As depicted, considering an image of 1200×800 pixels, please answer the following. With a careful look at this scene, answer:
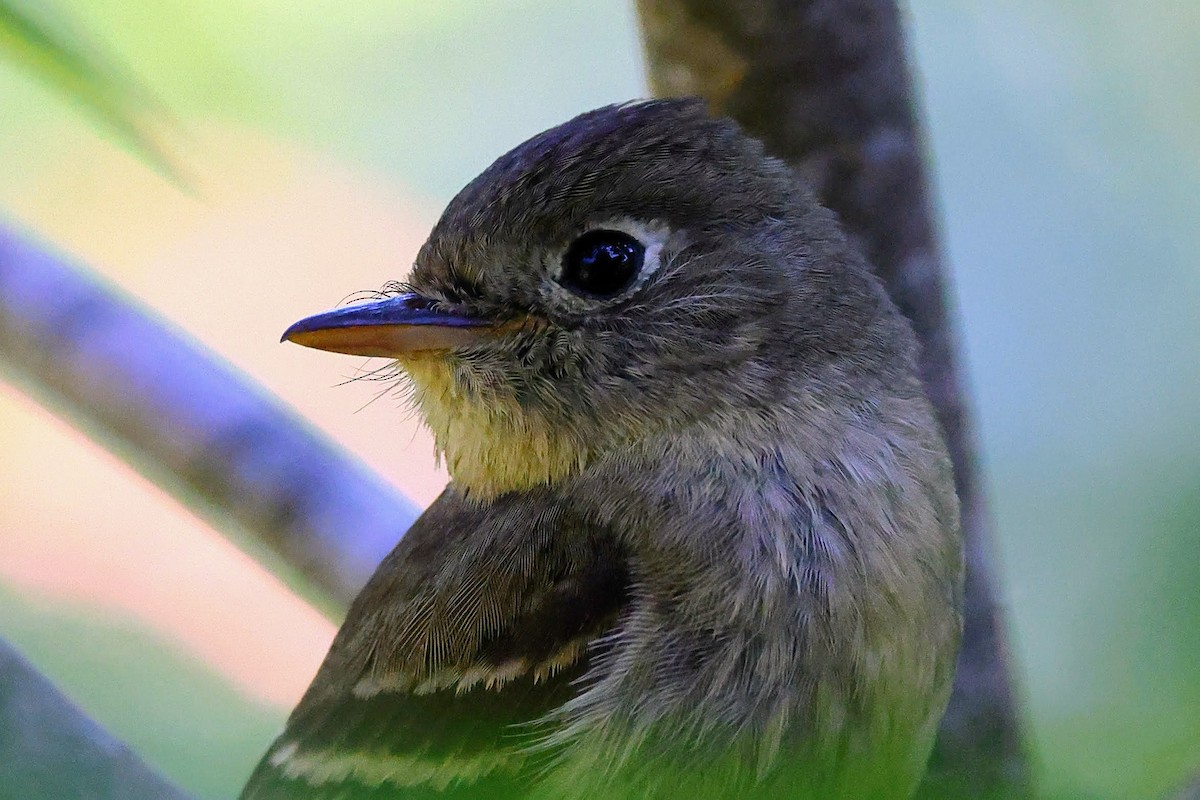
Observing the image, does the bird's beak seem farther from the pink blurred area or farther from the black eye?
the pink blurred area

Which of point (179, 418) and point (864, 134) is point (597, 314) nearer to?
point (864, 134)

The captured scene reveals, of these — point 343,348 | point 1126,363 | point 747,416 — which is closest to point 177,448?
point 343,348

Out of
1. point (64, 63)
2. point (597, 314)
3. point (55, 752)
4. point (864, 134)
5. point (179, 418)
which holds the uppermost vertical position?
point (864, 134)

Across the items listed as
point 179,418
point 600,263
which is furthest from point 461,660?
point 179,418

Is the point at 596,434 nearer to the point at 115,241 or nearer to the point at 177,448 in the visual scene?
the point at 177,448

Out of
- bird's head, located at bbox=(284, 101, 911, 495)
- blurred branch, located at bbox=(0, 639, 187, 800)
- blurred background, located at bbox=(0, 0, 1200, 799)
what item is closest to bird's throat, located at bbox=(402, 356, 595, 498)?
bird's head, located at bbox=(284, 101, 911, 495)

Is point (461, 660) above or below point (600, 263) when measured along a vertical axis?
below
